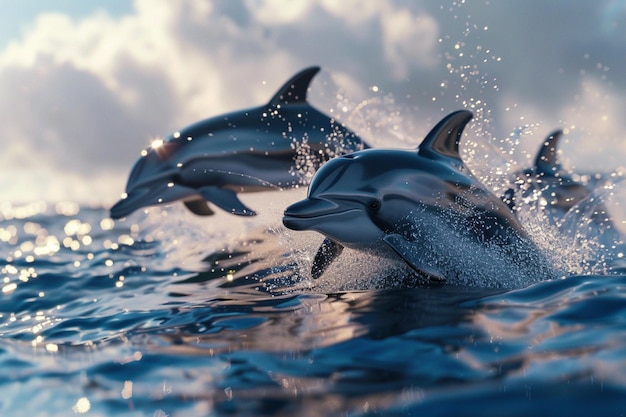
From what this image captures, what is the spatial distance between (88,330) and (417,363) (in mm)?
3163

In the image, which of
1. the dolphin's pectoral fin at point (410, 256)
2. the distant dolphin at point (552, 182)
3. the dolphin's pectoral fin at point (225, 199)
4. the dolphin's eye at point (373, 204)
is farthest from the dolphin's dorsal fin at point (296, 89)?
the dolphin's pectoral fin at point (410, 256)

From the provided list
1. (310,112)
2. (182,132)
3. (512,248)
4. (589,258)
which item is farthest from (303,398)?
(182,132)

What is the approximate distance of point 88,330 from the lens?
556cm

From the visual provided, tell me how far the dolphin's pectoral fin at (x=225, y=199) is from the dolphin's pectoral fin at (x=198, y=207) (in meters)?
0.68

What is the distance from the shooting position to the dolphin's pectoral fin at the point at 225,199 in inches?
393

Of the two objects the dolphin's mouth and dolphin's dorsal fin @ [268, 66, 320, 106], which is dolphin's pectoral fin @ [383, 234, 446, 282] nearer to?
the dolphin's mouth

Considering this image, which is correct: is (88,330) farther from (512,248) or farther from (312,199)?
(512,248)

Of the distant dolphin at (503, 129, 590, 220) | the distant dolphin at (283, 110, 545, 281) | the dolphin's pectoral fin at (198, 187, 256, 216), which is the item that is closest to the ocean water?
the distant dolphin at (283, 110, 545, 281)

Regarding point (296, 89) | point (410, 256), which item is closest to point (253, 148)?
point (296, 89)

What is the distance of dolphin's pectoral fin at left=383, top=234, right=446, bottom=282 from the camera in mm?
5328

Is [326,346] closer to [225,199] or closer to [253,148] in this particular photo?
[253,148]

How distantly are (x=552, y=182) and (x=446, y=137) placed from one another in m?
4.70

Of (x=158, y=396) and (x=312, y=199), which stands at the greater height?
(x=312, y=199)

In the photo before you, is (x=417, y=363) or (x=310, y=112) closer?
(x=417, y=363)
